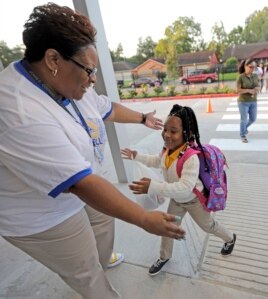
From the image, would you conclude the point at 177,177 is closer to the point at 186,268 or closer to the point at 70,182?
the point at 186,268

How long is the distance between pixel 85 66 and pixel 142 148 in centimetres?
429

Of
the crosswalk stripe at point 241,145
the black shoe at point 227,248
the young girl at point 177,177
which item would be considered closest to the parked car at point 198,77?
the crosswalk stripe at point 241,145

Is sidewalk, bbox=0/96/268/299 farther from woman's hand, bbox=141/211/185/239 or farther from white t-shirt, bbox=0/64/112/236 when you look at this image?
white t-shirt, bbox=0/64/112/236

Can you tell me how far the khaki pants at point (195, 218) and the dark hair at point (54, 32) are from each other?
47.5 inches

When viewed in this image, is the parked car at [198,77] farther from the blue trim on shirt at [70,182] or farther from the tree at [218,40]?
the blue trim on shirt at [70,182]

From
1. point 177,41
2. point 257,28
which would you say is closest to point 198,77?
point 177,41

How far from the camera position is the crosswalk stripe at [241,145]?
4.50m

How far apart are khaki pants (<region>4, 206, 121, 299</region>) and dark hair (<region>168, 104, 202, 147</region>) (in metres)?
0.79

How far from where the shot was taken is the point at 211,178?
5.55 ft

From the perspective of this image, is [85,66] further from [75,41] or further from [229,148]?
[229,148]

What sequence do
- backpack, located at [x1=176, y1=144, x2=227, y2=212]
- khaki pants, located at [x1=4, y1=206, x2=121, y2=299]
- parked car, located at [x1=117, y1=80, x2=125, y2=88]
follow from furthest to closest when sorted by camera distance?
parked car, located at [x1=117, y1=80, x2=125, y2=88], backpack, located at [x1=176, y1=144, x2=227, y2=212], khaki pants, located at [x1=4, y1=206, x2=121, y2=299]

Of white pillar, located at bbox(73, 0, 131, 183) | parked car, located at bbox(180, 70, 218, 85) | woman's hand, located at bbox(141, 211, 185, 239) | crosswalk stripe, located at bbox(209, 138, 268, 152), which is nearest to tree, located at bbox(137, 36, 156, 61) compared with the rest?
parked car, located at bbox(180, 70, 218, 85)

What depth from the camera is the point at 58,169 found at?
0.91 m

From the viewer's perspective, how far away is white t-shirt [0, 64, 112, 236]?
91 cm
